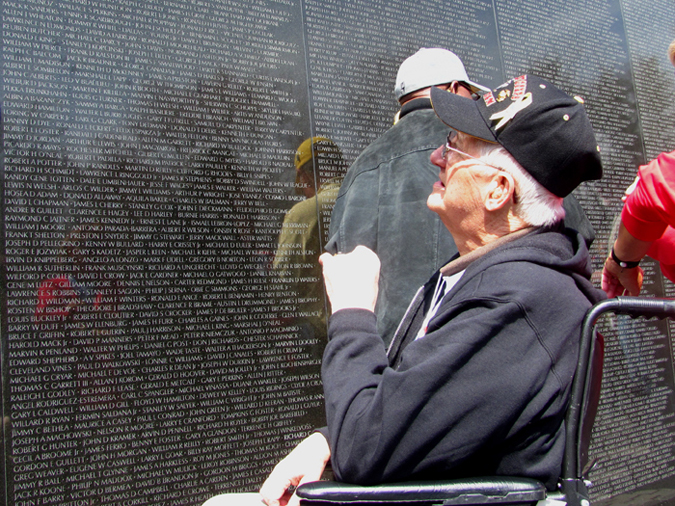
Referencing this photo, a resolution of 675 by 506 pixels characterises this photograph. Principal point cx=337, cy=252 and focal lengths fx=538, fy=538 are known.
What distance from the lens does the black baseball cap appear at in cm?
130

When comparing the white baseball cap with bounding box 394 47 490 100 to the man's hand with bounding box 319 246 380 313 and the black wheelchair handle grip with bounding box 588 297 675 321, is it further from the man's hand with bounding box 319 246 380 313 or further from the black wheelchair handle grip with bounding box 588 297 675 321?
the black wheelchair handle grip with bounding box 588 297 675 321

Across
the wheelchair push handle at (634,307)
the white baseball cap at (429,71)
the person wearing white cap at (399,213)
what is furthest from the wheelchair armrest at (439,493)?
the white baseball cap at (429,71)

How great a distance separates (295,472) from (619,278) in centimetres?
197

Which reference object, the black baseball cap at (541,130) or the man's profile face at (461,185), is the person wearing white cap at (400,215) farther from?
the black baseball cap at (541,130)

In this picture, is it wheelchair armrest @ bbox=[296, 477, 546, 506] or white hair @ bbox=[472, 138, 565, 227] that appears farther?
white hair @ bbox=[472, 138, 565, 227]

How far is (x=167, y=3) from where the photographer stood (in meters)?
3.01

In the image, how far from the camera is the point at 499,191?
1369 millimetres

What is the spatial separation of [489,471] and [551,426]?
0.53 feet

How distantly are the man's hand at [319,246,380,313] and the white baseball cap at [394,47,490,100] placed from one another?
116 centimetres

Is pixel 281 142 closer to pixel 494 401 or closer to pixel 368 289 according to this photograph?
pixel 368 289

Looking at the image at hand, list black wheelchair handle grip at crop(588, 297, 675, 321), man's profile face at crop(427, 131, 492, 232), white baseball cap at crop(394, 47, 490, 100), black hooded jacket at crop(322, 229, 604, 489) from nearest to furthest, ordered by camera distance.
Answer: black hooded jacket at crop(322, 229, 604, 489), black wheelchair handle grip at crop(588, 297, 675, 321), man's profile face at crop(427, 131, 492, 232), white baseball cap at crop(394, 47, 490, 100)

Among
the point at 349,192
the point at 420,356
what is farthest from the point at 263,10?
the point at 420,356

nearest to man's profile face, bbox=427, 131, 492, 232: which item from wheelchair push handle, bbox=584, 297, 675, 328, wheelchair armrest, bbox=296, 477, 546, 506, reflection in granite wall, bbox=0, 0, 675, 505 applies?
wheelchair push handle, bbox=584, 297, 675, 328

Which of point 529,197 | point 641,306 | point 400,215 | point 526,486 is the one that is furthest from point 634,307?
point 400,215
